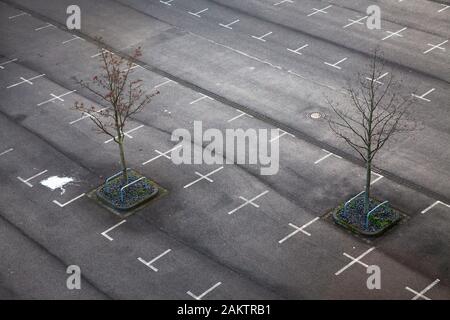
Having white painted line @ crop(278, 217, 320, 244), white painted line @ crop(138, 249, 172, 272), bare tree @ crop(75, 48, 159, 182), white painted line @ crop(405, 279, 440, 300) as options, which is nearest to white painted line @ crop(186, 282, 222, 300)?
white painted line @ crop(138, 249, 172, 272)

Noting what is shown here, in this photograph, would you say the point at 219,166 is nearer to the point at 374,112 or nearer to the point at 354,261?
the point at 354,261

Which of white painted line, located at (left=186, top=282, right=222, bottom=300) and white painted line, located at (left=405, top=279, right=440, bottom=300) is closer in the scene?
white painted line, located at (left=405, top=279, right=440, bottom=300)

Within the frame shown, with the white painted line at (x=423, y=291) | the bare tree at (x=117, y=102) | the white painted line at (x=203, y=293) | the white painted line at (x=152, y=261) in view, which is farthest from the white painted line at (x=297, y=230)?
the bare tree at (x=117, y=102)

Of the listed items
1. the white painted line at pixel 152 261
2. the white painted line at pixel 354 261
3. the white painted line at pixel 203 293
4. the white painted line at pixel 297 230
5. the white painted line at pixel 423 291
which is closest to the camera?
the white painted line at pixel 423 291

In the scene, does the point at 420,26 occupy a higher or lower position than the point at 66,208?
higher

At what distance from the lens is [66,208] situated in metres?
25.1

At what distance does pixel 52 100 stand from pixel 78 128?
3121 millimetres

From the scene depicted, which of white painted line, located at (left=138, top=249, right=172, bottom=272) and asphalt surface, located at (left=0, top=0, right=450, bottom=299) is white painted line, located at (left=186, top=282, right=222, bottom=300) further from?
white painted line, located at (left=138, top=249, right=172, bottom=272)

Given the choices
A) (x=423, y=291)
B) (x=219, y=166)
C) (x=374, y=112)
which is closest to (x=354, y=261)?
(x=423, y=291)

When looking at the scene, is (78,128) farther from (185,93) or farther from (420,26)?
(420,26)

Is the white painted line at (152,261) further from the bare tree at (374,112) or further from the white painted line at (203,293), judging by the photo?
the bare tree at (374,112)

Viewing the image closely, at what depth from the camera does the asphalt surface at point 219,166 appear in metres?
21.9

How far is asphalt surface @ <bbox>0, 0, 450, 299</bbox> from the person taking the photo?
21.9 metres
